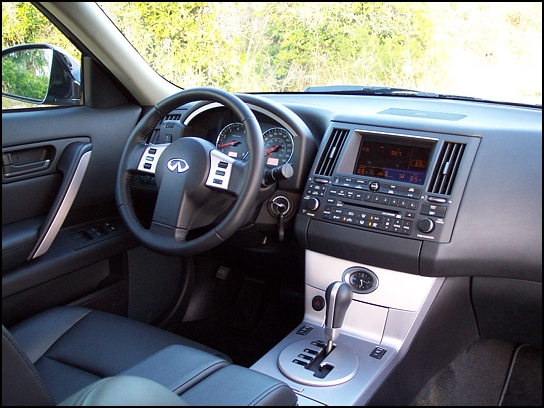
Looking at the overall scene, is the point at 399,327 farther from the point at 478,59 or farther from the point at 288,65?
the point at 288,65

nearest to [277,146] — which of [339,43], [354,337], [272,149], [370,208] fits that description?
[272,149]

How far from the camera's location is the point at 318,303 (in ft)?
6.96

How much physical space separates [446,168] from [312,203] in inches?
18.4

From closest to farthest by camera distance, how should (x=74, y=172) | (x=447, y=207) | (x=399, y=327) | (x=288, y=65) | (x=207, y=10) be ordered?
(x=447, y=207) < (x=399, y=327) < (x=74, y=172) < (x=288, y=65) < (x=207, y=10)

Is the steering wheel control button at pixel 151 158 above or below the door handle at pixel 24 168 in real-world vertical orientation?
above

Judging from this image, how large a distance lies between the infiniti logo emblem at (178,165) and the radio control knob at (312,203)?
462 millimetres

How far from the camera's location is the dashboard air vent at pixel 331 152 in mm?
2033

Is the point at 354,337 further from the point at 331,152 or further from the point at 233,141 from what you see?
the point at 233,141

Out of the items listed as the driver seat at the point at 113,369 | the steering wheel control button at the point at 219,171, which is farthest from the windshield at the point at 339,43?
the driver seat at the point at 113,369

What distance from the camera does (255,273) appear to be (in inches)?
106

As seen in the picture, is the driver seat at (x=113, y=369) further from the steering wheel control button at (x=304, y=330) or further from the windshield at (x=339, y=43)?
the windshield at (x=339, y=43)

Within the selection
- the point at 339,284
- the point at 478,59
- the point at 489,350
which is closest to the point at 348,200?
the point at 339,284

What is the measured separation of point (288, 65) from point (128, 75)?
1949mm

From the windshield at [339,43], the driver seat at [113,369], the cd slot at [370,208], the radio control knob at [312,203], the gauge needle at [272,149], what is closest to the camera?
the driver seat at [113,369]
